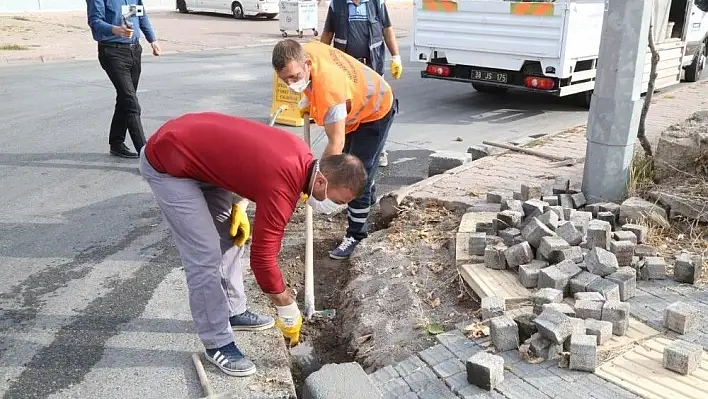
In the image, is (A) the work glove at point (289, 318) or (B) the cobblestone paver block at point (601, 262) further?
(B) the cobblestone paver block at point (601, 262)

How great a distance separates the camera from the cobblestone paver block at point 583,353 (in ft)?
9.86

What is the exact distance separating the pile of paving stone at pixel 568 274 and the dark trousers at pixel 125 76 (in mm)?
3922

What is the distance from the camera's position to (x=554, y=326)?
309 cm

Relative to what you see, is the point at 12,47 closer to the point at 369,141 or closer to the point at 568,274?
the point at 369,141

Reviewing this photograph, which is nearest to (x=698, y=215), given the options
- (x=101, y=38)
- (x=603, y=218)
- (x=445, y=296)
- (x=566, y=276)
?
(x=603, y=218)

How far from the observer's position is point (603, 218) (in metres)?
4.52

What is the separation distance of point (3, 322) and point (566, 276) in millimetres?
3096

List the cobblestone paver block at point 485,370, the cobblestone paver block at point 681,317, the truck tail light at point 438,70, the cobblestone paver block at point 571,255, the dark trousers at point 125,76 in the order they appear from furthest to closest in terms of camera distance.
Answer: the truck tail light at point 438,70 < the dark trousers at point 125,76 < the cobblestone paver block at point 571,255 < the cobblestone paver block at point 681,317 < the cobblestone paver block at point 485,370

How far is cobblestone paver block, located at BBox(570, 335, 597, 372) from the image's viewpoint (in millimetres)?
3004

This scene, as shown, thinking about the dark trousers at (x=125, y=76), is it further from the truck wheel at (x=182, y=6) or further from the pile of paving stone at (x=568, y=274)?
the truck wheel at (x=182, y=6)

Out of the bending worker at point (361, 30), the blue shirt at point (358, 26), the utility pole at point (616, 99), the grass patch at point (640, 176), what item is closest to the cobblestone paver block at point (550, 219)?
the utility pole at point (616, 99)

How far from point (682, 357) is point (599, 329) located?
37cm

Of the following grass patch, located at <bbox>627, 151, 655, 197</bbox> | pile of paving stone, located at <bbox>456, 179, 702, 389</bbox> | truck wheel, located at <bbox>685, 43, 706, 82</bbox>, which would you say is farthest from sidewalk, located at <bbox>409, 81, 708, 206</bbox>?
truck wheel, located at <bbox>685, 43, 706, 82</bbox>

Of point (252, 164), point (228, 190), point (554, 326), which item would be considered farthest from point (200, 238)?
point (554, 326)
